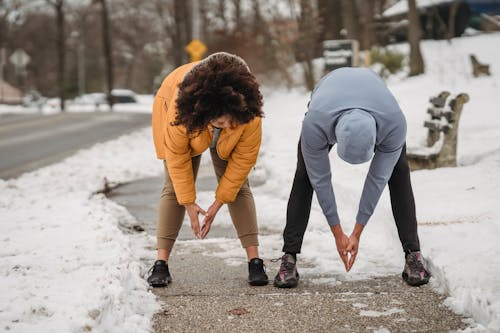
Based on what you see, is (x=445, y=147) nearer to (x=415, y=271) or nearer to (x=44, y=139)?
(x=415, y=271)

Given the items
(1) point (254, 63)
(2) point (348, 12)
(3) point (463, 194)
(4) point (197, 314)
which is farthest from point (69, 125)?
(4) point (197, 314)

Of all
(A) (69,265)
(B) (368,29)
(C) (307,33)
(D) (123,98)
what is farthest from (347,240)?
(D) (123,98)

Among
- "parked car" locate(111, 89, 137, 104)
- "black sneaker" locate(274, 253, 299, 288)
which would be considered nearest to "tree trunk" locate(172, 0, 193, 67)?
"parked car" locate(111, 89, 137, 104)

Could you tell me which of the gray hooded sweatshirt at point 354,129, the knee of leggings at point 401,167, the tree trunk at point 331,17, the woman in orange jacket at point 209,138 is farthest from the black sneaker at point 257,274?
the tree trunk at point 331,17

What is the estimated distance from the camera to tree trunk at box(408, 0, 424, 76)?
1897 cm

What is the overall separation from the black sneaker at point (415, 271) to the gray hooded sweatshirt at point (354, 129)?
1.54ft

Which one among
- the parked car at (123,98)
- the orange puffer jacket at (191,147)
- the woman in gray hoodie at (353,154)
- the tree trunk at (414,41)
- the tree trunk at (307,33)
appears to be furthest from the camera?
the parked car at (123,98)

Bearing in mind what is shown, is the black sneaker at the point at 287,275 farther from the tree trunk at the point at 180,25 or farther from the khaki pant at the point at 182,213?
the tree trunk at the point at 180,25

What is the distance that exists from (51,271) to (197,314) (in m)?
1.00

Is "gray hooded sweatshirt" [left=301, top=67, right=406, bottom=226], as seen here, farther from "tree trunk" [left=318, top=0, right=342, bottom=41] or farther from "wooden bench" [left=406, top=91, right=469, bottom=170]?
"tree trunk" [left=318, top=0, right=342, bottom=41]

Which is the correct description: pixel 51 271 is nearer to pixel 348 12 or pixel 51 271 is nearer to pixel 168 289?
pixel 168 289

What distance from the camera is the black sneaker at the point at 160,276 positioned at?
4.35 metres

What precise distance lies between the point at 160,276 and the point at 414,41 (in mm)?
15798

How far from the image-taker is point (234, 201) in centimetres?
447
